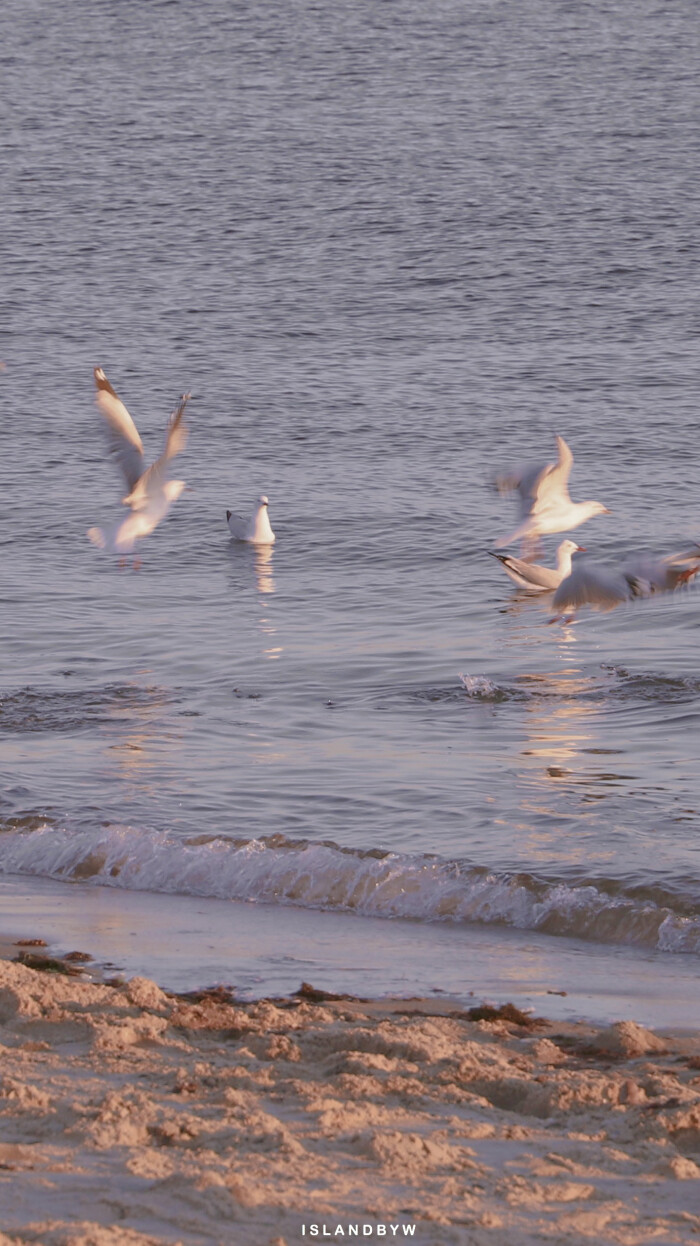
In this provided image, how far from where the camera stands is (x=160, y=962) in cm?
576

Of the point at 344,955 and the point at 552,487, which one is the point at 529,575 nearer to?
the point at 552,487

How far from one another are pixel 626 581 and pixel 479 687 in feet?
5.00

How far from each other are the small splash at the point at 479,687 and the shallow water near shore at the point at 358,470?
0.03 meters

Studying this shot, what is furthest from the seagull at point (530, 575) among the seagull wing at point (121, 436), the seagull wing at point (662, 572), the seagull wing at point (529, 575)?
the seagull wing at point (662, 572)

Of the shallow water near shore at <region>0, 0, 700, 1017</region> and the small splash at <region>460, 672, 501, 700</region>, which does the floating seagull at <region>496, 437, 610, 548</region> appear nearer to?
the shallow water near shore at <region>0, 0, 700, 1017</region>

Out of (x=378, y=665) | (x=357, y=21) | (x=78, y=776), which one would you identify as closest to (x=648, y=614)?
(x=378, y=665)

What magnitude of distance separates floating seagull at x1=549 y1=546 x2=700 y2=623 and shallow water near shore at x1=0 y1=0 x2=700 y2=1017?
652 millimetres

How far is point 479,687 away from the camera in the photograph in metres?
9.74

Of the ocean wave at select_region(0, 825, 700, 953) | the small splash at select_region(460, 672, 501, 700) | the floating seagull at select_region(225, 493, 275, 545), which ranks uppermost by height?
the ocean wave at select_region(0, 825, 700, 953)

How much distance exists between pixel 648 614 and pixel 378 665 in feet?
6.90

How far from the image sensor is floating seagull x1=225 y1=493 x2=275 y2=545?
14.4 metres

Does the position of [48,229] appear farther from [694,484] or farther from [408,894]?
[408,894]

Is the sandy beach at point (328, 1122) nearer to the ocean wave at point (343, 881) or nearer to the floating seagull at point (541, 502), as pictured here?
the ocean wave at point (343, 881)

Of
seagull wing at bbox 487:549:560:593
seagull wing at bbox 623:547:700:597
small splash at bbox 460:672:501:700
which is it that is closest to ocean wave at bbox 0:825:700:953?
seagull wing at bbox 623:547:700:597
